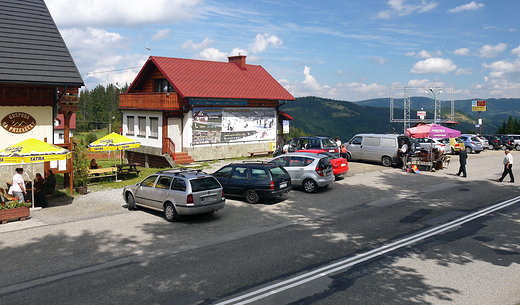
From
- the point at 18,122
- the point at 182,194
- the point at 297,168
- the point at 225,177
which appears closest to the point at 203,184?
the point at 182,194

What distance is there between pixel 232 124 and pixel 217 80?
3.55 metres

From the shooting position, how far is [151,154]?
27875 mm

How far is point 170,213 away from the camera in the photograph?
→ 40.5ft

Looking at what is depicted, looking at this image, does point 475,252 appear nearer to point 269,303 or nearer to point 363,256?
point 363,256

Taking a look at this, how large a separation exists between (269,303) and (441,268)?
3.95 m

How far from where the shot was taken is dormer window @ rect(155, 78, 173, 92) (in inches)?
1137

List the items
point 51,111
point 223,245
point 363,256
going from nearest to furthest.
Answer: point 363,256, point 223,245, point 51,111

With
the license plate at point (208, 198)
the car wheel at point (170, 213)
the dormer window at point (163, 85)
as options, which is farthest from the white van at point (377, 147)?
the car wheel at point (170, 213)

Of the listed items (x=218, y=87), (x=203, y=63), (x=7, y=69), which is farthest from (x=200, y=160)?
(x=7, y=69)

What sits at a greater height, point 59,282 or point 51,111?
point 51,111

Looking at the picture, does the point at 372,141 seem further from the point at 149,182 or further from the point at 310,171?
the point at 149,182

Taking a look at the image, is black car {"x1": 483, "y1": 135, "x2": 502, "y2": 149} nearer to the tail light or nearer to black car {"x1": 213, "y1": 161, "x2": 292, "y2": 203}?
the tail light

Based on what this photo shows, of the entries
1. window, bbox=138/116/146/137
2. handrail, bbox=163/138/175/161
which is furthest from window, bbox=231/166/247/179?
window, bbox=138/116/146/137

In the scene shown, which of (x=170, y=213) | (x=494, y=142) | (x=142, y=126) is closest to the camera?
(x=170, y=213)
